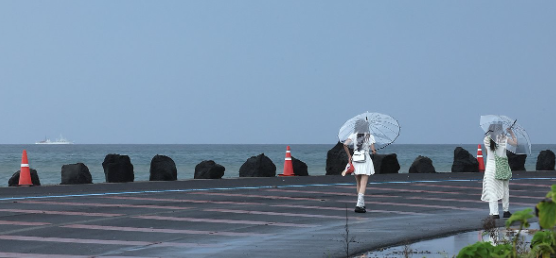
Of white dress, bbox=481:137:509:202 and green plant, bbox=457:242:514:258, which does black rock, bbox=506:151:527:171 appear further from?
green plant, bbox=457:242:514:258

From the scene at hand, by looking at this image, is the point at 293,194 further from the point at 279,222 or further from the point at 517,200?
the point at 279,222

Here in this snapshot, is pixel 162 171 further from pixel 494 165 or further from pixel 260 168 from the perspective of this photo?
pixel 494 165

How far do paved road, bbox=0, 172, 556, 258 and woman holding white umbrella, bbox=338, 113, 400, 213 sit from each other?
0.62 metres

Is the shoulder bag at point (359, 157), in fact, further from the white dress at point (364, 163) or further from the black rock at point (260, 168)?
the black rock at point (260, 168)

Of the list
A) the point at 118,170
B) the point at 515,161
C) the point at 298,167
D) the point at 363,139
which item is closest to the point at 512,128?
the point at 363,139

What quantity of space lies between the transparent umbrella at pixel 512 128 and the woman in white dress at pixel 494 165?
2.1 inches

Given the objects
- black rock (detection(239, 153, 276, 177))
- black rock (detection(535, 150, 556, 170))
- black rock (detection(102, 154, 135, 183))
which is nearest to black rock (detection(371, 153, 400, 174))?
black rock (detection(239, 153, 276, 177))

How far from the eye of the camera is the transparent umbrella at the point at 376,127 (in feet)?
56.4

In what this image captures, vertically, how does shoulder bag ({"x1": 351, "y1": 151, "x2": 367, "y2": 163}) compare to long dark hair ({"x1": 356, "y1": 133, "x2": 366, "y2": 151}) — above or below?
below

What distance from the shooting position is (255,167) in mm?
30312


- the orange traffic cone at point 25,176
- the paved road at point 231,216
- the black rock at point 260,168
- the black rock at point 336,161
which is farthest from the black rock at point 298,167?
the orange traffic cone at point 25,176

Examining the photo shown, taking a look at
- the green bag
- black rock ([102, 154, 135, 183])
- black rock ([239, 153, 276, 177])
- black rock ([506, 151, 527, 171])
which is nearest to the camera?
the green bag

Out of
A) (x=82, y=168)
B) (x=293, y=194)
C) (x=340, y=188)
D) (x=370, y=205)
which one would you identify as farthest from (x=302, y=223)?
(x=82, y=168)

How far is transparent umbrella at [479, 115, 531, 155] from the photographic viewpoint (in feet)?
49.7
